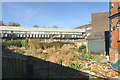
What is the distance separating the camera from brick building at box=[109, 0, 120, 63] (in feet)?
29.0

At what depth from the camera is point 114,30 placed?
932 cm

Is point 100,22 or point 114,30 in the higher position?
point 100,22

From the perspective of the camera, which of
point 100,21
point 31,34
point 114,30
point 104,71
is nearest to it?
point 104,71

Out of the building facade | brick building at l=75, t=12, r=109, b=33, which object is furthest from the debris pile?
brick building at l=75, t=12, r=109, b=33

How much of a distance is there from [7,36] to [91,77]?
2308 centimetres

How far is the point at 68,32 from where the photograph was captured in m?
30.8

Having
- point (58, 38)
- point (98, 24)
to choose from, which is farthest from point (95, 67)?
point (98, 24)

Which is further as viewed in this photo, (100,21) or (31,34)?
(100,21)

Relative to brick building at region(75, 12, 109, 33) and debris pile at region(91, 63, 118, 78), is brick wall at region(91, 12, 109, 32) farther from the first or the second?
debris pile at region(91, 63, 118, 78)

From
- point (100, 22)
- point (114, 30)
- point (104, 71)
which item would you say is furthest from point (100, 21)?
point (104, 71)

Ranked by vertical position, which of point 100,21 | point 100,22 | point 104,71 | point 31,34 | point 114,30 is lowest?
point 104,71

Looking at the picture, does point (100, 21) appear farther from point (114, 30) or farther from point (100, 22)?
point (114, 30)

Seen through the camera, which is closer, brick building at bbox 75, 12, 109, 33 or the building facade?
the building facade

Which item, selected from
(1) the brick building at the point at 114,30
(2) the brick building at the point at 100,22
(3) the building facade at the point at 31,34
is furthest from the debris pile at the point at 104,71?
(2) the brick building at the point at 100,22
